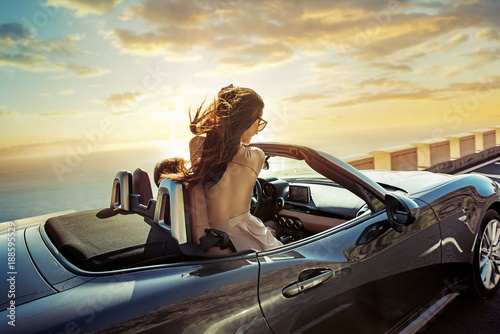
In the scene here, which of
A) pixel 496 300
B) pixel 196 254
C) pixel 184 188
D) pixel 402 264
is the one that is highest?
pixel 184 188

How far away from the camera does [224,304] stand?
1582 mm

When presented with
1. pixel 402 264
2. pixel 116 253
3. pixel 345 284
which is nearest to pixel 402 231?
pixel 402 264

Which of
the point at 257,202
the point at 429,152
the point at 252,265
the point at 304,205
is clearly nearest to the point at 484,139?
the point at 429,152

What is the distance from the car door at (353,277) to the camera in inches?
71.0

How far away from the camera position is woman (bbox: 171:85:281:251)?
2090 mm

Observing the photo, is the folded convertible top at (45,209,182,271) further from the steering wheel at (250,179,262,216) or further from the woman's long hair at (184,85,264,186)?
the steering wheel at (250,179,262,216)

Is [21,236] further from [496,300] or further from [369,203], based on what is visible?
[496,300]

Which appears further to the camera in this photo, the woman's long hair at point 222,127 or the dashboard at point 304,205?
the dashboard at point 304,205

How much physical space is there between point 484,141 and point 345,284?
15.8 metres

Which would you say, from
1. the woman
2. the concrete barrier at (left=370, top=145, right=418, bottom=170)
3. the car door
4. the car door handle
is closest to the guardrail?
the concrete barrier at (left=370, top=145, right=418, bottom=170)

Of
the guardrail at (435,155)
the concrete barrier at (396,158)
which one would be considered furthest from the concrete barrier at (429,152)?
the concrete barrier at (396,158)

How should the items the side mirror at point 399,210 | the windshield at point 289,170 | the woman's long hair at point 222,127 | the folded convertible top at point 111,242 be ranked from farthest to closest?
1. the windshield at point 289,170
2. the side mirror at point 399,210
3. the woman's long hair at point 222,127
4. the folded convertible top at point 111,242

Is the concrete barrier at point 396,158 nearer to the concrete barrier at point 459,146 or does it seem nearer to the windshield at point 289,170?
the concrete barrier at point 459,146

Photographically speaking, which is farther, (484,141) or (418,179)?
(484,141)
